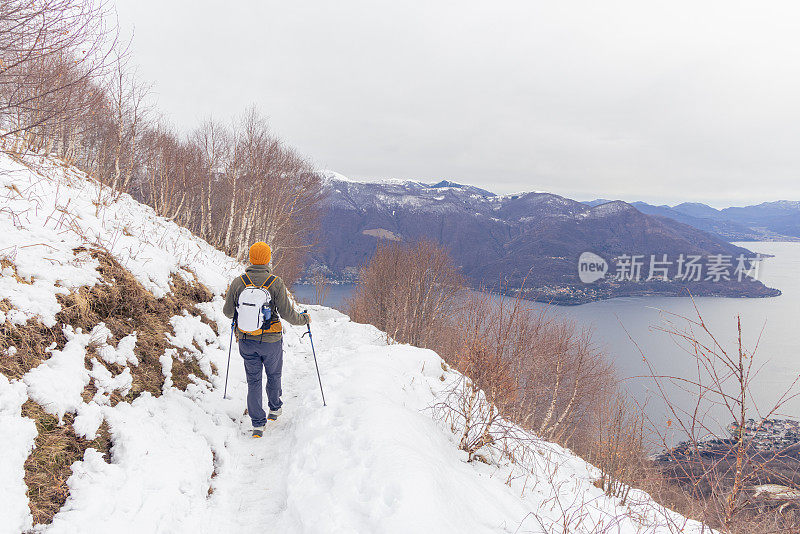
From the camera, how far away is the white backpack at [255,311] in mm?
4934

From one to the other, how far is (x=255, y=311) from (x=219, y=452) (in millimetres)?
1857

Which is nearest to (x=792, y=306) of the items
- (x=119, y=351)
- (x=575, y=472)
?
(x=575, y=472)

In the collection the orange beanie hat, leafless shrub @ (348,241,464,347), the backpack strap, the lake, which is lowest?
the lake

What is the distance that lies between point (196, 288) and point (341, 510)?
6.03m

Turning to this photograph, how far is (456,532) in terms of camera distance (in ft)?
10.7

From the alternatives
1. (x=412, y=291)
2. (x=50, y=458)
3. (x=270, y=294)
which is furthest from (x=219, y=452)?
(x=412, y=291)

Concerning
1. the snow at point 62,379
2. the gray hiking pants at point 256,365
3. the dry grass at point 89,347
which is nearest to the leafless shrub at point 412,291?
the dry grass at point 89,347

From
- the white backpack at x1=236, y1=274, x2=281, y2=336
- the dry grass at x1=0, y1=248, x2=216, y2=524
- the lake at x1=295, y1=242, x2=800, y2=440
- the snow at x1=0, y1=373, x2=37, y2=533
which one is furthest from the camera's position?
the lake at x1=295, y1=242, x2=800, y2=440

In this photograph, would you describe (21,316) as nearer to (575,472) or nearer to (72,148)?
(575,472)

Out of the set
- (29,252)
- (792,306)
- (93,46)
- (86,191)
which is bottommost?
(792,306)

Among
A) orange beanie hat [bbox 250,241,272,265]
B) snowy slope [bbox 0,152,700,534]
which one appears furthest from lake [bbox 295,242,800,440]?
orange beanie hat [bbox 250,241,272,265]

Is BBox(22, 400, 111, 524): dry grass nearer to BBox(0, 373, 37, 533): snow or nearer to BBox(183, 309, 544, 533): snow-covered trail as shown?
BBox(0, 373, 37, 533): snow

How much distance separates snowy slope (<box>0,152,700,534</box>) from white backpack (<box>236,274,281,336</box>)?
1.43 meters

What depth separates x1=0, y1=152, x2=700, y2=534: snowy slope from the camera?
3293 mm
